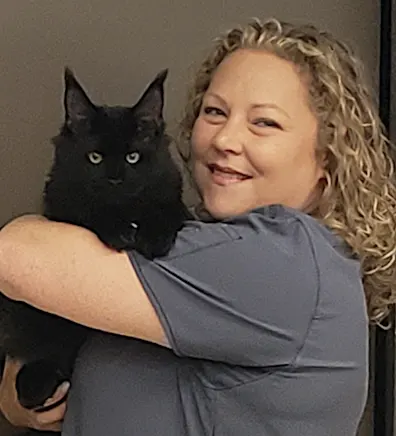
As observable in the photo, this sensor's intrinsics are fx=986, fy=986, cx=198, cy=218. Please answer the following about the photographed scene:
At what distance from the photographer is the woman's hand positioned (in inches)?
55.7

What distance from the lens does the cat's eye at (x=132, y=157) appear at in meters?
1.37

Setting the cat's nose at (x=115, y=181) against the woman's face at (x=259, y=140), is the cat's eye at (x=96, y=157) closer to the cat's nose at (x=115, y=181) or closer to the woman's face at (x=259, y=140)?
the cat's nose at (x=115, y=181)

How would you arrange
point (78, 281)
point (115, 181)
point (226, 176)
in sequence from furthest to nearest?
1. point (226, 176)
2. point (115, 181)
3. point (78, 281)

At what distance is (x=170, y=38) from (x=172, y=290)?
2.24 ft

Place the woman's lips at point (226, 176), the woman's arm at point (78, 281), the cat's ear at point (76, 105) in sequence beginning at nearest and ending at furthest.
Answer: the woman's arm at point (78, 281) < the cat's ear at point (76, 105) < the woman's lips at point (226, 176)

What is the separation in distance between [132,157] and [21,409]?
1.38ft

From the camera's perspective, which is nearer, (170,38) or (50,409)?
(50,409)

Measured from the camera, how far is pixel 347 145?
1.48 m

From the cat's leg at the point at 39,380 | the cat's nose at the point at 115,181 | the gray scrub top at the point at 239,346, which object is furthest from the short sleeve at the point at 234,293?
the cat's leg at the point at 39,380

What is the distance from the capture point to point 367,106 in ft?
5.05

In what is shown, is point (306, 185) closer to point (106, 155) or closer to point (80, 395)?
point (106, 155)

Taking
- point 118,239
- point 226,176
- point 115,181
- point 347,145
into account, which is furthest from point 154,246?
point 347,145

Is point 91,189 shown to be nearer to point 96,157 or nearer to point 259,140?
point 96,157

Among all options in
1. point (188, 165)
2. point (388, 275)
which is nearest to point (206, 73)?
point (188, 165)
